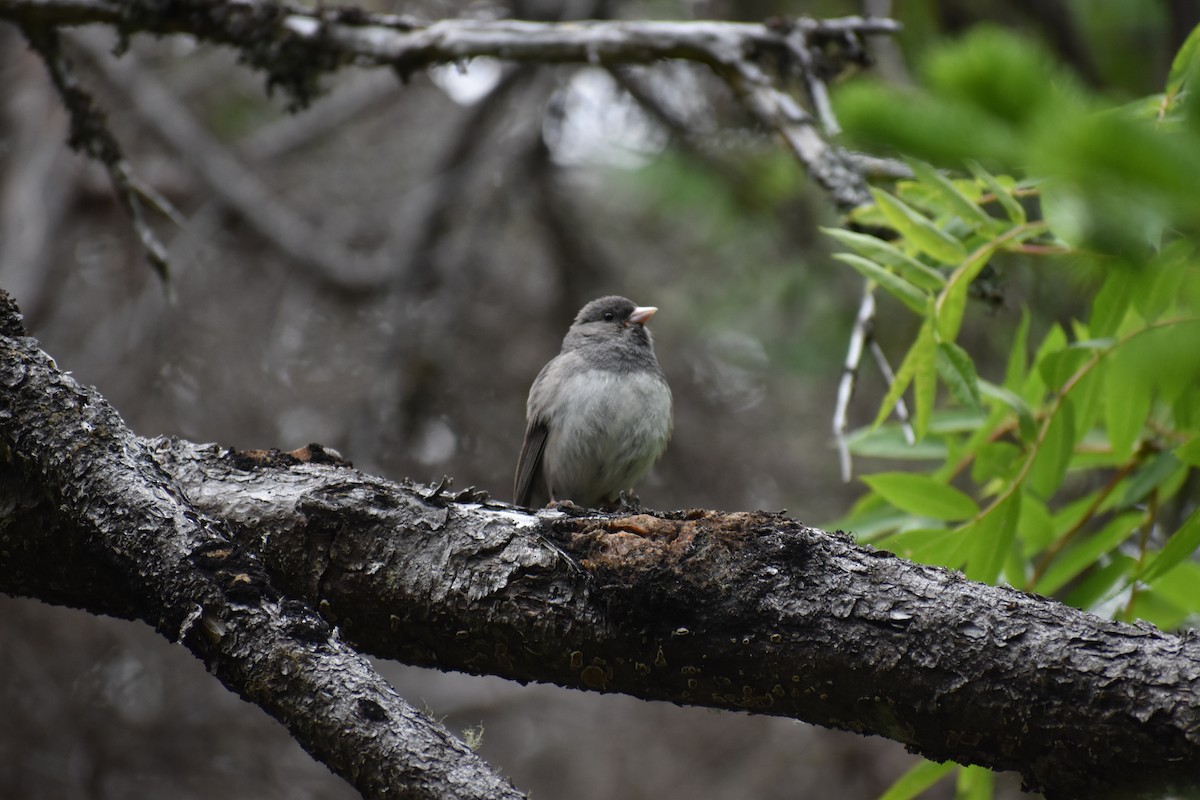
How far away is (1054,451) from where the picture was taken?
2520 mm

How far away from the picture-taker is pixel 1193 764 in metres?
1.62

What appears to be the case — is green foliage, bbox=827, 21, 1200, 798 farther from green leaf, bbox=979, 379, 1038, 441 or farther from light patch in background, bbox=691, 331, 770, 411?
light patch in background, bbox=691, 331, 770, 411

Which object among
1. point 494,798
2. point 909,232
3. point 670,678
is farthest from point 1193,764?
point 909,232

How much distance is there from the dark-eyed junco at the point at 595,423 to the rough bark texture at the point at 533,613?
2.20m

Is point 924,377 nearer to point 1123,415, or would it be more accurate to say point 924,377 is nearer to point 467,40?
point 1123,415

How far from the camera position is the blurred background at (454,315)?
5336 mm

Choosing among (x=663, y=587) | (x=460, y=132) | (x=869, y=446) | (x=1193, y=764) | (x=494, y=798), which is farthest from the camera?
(x=460, y=132)

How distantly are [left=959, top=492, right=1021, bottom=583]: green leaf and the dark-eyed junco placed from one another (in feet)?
6.98

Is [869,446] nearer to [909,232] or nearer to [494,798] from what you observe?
[909,232]

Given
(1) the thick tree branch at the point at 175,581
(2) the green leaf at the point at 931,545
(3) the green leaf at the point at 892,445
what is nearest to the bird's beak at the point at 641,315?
(3) the green leaf at the point at 892,445

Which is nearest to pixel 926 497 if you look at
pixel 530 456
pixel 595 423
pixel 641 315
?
pixel 595 423

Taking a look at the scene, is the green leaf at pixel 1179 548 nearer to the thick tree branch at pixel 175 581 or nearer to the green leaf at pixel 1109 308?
the green leaf at pixel 1109 308

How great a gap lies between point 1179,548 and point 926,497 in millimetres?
581

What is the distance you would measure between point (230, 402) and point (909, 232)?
477 cm
